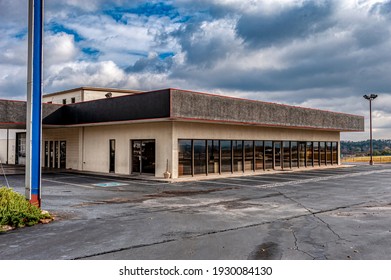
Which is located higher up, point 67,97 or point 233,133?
point 67,97

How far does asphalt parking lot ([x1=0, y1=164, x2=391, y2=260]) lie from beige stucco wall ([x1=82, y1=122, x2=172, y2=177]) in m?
7.14

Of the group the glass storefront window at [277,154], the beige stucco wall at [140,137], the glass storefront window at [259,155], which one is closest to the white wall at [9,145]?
the beige stucco wall at [140,137]

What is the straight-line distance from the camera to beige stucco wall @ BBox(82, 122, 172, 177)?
2309 centimetres

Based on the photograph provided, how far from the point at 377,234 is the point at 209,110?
50.1 feet

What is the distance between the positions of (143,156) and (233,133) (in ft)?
Answer: 22.7

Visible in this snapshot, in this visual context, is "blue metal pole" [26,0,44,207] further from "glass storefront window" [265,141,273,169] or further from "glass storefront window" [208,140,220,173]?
"glass storefront window" [265,141,273,169]

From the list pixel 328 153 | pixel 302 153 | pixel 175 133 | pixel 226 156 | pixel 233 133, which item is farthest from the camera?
pixel 328 153

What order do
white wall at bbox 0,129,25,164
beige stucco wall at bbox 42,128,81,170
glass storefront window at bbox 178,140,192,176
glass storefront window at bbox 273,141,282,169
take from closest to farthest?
glass storefront window at bbox 178,140,192,176 → beige stucco wall at bbox 42,128,81,170 → glass storefront window at bbox 273,141,282,169 → white wall at bbox 0,129,25,164

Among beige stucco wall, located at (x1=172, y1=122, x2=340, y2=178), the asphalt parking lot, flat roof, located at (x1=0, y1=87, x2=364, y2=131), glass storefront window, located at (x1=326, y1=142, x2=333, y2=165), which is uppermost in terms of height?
flat roof, located at (x1=0, y1=87, x2=364, y2=131)

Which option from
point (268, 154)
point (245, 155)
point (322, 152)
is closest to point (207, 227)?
point (245, 155)

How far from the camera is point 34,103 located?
10.9m

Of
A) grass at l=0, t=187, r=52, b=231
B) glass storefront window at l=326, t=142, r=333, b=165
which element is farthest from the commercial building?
grass at l=0, t=187, r=52, b=231

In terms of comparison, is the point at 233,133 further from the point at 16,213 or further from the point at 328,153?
the point at 16,213
